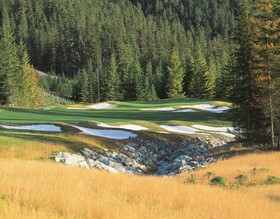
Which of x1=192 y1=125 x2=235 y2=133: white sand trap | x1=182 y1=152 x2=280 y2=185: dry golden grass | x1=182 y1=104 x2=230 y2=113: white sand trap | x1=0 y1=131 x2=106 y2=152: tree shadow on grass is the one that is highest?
x1=0 y1=131 x2=106 y2=152: tree shadow on grass

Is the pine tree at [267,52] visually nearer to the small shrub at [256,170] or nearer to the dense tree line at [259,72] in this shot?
the dense tree line at [259,72]

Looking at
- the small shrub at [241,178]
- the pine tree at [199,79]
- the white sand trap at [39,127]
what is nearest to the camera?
the small shrub at [241,178]

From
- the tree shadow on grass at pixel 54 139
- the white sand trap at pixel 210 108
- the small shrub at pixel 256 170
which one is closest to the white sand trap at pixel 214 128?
the white sand trap at pixel 210 108

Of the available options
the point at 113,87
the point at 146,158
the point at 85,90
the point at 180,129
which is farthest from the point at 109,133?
the point at 85,90

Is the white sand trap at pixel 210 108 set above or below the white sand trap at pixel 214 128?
above

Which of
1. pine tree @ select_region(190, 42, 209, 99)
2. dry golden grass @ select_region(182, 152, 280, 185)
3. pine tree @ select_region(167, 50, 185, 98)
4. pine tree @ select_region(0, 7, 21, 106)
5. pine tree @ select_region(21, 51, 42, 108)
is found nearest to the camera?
dry golden grass @ select_region(182, 152, 280, 185)

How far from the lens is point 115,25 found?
599 feet

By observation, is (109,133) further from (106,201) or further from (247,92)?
(106,201)

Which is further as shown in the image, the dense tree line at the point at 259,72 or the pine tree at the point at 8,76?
the pine tree at the point at 8,76

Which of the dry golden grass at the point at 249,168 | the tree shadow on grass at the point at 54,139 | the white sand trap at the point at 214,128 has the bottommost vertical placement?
the white sand trap at the point at 214,128

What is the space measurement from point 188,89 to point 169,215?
89.5m

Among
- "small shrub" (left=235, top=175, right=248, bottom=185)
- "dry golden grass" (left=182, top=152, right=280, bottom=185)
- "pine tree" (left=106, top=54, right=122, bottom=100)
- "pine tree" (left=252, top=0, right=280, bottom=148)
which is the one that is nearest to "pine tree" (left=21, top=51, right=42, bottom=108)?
"pine tree" (left=106, top=54, right=122, bottom=100)

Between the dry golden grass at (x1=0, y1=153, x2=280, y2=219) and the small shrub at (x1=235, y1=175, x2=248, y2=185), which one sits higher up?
the dry golden grass at (x1=0, y1=153, x2=280, y2=219)

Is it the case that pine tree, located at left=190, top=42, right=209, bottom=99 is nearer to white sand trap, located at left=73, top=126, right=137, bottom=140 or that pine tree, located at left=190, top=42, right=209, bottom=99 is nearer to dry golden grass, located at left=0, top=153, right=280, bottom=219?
white sand trap, located at left=73, top=126, right=137, bottom=140
